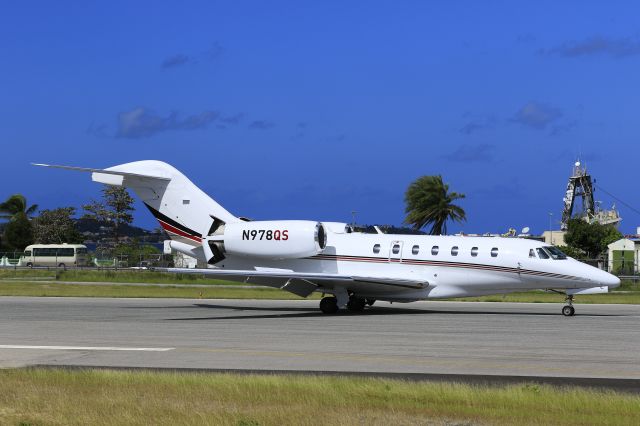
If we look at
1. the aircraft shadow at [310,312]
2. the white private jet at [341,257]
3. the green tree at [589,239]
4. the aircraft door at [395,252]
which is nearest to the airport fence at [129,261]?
the white private jet at [341,257]

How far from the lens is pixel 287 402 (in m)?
12.0

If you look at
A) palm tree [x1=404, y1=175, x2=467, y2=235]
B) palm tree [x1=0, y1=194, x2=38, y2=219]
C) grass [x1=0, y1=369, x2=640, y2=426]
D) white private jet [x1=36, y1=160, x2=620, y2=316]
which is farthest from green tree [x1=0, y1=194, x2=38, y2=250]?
grass [x1=0, y1=369, x2=640, y2=426]

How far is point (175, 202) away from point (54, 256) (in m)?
63.6

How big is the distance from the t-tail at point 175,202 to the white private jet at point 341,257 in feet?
0.13

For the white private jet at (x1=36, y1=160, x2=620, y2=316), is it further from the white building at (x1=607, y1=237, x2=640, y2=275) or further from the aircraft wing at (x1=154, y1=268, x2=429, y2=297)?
the white building at (x1=607, y1=237, x2=640, y2=275)

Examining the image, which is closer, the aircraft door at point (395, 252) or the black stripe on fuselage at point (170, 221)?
the aircraft door at point (395, 252)

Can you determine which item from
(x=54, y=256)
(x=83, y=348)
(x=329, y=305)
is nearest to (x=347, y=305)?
(x=329, y=305)

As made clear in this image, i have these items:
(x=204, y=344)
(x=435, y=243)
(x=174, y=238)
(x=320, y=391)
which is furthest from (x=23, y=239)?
(x=320, y=391)

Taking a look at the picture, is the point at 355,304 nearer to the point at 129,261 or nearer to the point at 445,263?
the point at 445,263

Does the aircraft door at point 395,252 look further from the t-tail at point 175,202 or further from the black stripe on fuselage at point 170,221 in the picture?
the black stripe on fuselage at point 170,221

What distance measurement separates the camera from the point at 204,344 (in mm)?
20094

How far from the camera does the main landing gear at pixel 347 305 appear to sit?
1244 inches

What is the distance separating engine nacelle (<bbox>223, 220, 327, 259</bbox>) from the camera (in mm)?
31953

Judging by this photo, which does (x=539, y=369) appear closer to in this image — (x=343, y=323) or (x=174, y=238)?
(x=343, y=323)
